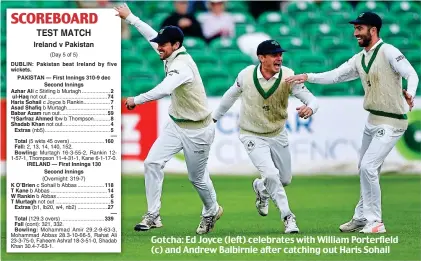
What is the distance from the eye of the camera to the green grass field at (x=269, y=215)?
8938mm

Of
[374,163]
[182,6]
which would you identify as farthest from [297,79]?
[182,6]

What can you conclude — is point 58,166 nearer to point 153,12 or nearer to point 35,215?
point 35,215

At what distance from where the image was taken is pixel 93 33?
8.98 meters

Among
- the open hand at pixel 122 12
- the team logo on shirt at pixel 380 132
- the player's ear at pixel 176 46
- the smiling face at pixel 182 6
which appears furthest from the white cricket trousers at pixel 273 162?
the smiling face at pixel 182 6

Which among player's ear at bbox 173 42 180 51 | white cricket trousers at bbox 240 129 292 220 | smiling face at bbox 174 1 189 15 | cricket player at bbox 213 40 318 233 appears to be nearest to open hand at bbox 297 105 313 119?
cricket player at bbox 213 40 318 233

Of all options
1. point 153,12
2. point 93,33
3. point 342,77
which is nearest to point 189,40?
point 153,12

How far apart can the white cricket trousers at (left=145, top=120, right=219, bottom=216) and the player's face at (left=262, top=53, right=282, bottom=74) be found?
0.74 meters

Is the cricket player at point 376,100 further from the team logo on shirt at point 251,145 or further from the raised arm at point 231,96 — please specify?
the team logo on shirt at point 251,145

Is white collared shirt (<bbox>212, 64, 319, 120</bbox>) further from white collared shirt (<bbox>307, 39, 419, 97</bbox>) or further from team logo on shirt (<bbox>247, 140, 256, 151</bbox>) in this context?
team logo on shirt (<bbox>247, 140, 256, 151</bbox>)

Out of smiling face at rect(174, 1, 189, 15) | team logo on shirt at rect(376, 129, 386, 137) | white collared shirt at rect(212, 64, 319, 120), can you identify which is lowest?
team logo on shirt at rect(376, 129, 386, 137)

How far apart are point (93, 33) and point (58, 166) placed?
111 centimetres

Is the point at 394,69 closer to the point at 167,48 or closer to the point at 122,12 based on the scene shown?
the point at 167,48
